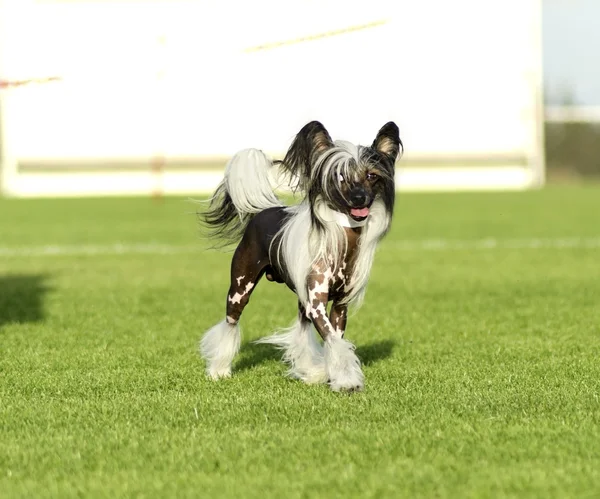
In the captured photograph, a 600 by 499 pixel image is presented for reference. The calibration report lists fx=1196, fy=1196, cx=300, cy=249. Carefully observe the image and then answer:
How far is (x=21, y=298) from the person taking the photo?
42.2ft

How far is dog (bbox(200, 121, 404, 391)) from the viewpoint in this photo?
6.70 m

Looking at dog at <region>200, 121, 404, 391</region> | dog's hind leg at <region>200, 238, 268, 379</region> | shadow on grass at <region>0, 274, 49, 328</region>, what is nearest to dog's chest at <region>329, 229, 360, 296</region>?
dog at <region>200, 121, 404, 391</region>

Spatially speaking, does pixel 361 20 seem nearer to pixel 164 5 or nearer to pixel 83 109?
pixel 164 5

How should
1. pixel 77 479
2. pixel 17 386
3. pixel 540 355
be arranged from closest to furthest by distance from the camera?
pixel 77 479 < pixel 17 386 < pixel 540 355

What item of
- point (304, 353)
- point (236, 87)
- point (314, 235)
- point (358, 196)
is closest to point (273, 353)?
point (304, 353)

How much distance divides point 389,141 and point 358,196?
0.42 metres

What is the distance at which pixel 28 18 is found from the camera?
52.8 meters

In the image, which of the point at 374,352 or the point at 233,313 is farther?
the point at 374,352

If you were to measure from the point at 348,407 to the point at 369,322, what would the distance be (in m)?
4.45

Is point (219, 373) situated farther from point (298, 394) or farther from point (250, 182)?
point (250, 182)

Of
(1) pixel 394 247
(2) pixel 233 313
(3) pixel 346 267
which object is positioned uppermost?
(3) pixel 346 267

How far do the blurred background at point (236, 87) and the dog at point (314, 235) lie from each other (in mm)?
40065

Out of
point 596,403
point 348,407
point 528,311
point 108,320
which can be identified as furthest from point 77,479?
point 528,311

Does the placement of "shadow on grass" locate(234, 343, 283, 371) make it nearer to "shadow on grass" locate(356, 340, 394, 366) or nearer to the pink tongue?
"shadow on grass" locate(356, 340, 394, 366)
